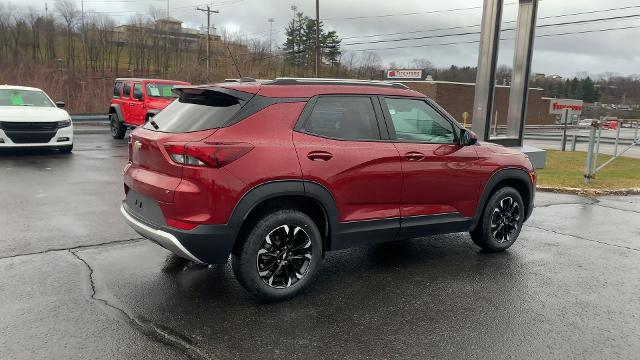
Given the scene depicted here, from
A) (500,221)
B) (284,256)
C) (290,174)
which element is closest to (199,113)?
(290,174)

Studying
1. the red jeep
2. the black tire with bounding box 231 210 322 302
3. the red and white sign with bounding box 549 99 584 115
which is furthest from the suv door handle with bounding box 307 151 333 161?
the red and white sign with bounding box 549 99 584 115

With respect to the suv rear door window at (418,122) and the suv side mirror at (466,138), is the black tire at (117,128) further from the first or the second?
the suv side mirror at (466,138)

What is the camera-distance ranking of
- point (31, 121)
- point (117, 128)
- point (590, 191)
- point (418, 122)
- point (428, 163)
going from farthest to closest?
point (117, 128), point (31, 121), point (590, 191), point (418, 122), point (428, 163)

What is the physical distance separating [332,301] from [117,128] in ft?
48.5

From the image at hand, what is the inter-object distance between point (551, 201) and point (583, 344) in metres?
5.90

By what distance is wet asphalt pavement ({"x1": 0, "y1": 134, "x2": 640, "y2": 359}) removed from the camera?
10.7ft

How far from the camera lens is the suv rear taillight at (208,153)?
139 inches

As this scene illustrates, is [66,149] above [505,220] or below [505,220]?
below

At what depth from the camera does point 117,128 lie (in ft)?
54.7

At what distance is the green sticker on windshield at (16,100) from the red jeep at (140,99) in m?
3.42

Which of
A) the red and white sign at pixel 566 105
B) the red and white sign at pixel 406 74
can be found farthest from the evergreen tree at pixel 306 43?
the red and white sign at pixel 566 105

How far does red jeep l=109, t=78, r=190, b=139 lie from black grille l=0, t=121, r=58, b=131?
133 inches

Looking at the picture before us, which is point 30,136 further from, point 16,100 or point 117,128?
point 117,128

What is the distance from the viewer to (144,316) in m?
3.60
